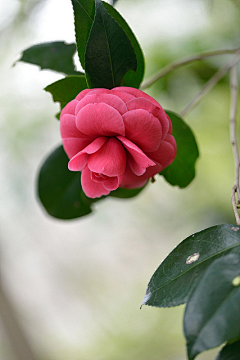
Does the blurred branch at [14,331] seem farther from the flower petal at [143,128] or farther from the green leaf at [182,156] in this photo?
the flower petal at [143,128]

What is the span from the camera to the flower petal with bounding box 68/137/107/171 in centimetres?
40

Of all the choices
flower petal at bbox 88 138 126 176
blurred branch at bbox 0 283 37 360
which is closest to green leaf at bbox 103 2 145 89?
flower petal at bbox 88 138 126 176

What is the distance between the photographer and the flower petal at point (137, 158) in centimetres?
39

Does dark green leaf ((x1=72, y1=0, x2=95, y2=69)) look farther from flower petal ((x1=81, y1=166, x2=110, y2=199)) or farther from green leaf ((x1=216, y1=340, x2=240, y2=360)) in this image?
green leaf ((x1=216, y1=340, x2=240, y2=360))

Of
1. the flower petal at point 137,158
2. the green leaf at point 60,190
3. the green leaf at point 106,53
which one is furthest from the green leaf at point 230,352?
the green leaf at point 60,190

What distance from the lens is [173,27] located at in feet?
4.25

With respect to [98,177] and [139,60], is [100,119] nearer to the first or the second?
Answer: [98,177]

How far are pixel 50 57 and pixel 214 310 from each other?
1.98 feet

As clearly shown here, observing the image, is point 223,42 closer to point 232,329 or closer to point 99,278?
point 232,329

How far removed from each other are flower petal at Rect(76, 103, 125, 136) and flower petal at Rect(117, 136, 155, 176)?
17 mm

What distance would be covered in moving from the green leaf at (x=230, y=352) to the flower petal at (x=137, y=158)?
0.72 ft

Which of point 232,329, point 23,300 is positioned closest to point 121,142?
point 232,329

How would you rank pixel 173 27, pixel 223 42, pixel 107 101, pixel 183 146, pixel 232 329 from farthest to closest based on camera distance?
pixel 173 27, pixel 223 42, pixel 183 146, pixel 107 101, pixel 232 329

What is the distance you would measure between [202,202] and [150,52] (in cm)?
79
